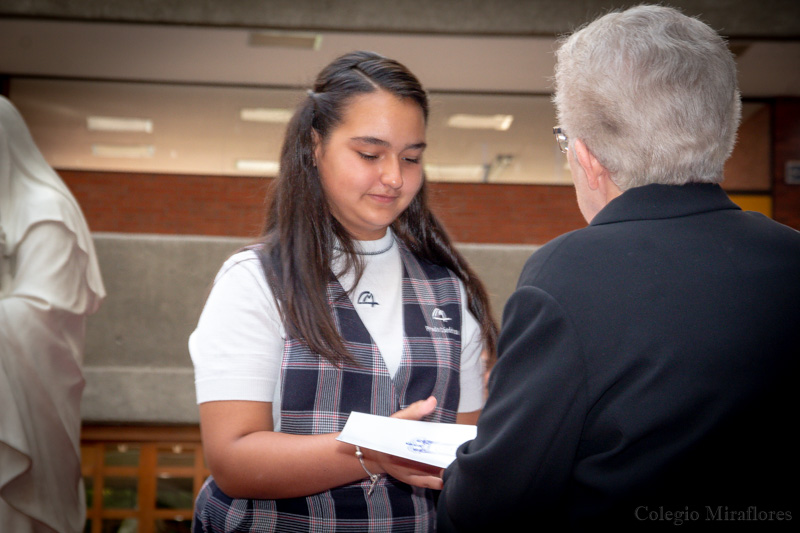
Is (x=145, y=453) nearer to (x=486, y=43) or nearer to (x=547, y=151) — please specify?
(x=486, y=43)

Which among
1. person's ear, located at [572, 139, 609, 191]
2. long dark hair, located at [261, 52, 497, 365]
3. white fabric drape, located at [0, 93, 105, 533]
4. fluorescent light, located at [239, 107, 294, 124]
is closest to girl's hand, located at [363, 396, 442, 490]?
long dark hair, located at [261, 52, 497, 365]

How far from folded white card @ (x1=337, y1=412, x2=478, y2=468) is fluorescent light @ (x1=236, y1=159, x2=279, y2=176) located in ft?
23.6

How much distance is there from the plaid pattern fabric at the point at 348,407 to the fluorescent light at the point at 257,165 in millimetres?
6955

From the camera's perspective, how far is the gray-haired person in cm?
85

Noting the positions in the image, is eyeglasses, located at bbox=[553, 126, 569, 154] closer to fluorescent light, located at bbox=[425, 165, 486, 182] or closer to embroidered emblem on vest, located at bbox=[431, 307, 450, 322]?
embroidered emblem on vest, located at bbox=[431, 307, 450, 322]

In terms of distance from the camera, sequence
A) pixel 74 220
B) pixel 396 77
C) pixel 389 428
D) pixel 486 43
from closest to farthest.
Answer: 1. pixel 389 428
2. pixel 396 77
3. pixel 74 220
4. pixel 486 43

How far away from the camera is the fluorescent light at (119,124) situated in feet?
26.4

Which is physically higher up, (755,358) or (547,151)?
(547,151)

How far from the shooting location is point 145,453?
12.2ft

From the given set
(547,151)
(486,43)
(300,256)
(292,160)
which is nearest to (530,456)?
(300,256)

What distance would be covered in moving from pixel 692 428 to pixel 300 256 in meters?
Result: 0.85

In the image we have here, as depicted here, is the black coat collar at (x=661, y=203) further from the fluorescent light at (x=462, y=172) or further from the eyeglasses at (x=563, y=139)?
the fluorescent light at (x=462, y=172)

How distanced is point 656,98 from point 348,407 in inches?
31.1

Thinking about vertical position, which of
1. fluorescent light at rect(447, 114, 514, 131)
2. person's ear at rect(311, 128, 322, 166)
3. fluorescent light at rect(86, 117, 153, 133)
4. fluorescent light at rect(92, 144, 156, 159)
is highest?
fluorescent light at rect(447, 114, 514, 131)
